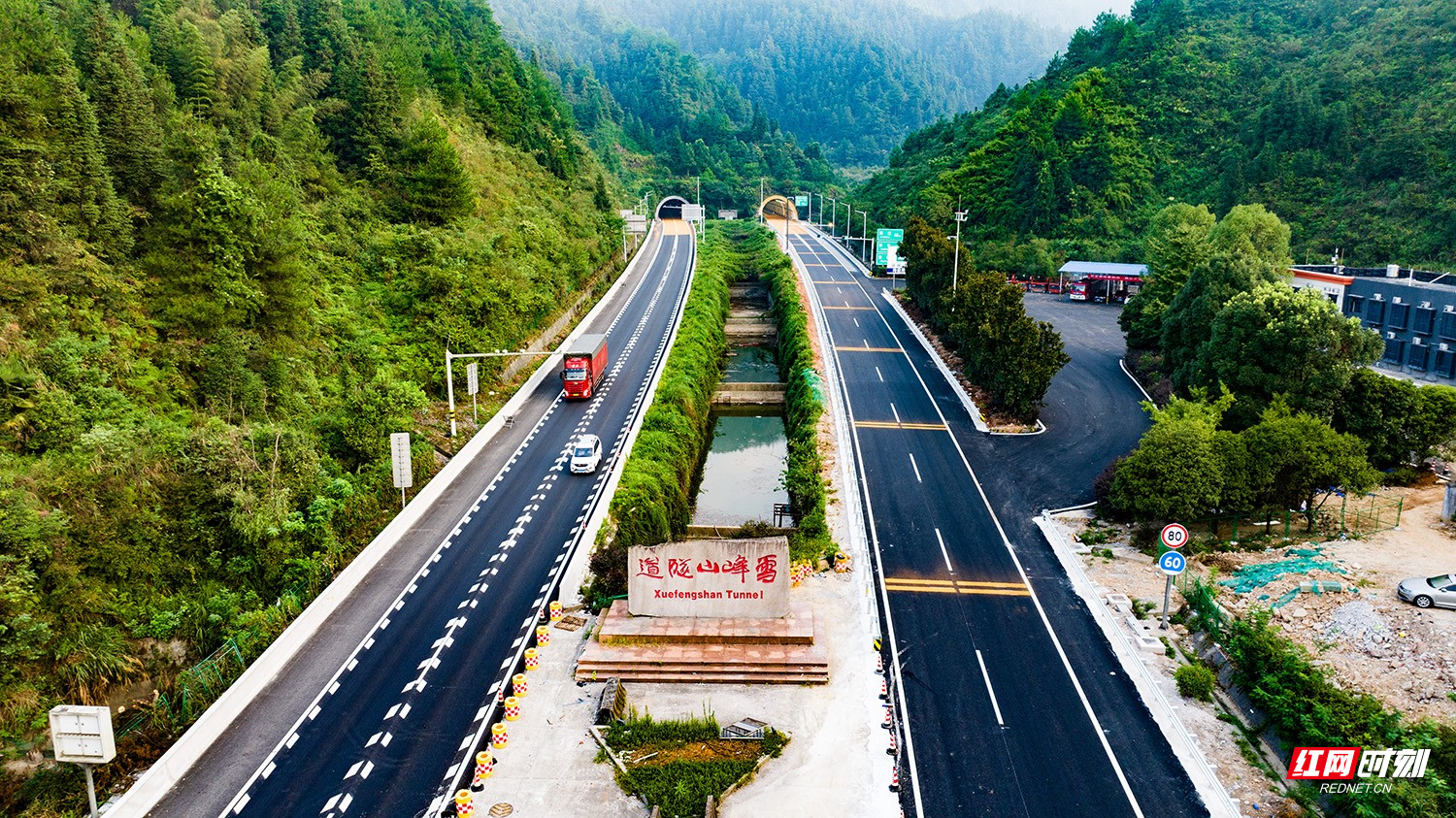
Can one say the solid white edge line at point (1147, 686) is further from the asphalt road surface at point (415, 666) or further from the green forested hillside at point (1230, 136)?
the green forested hillside at point (1230, 136)

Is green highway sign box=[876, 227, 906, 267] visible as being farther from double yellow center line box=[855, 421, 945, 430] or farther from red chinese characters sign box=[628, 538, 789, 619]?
red chinese characters sign box=[628, 538, 789, 619]

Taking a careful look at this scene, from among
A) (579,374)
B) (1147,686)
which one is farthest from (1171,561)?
(579,374)

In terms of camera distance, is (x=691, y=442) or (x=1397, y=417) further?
(x=691, y=442)

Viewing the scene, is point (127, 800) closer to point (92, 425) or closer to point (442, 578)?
point (442, 578)

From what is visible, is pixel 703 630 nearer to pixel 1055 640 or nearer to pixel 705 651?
pixel 705 651

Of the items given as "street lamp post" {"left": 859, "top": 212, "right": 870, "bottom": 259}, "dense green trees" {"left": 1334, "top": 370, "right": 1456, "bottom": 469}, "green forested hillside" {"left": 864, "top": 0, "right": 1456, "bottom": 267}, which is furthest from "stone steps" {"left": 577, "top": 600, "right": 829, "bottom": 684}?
"street lamp post" {"left": 859, "top": 212, "right": 870, "bottom": 259}
